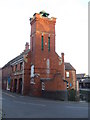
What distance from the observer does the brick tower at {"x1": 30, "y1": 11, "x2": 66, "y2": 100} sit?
3012cm

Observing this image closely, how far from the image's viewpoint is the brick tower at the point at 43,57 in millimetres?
30120

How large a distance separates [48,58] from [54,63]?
193 cm

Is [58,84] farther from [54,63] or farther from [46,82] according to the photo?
[54,63]

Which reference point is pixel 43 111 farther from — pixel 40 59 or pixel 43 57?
pixel 43 57

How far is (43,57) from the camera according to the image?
107ft

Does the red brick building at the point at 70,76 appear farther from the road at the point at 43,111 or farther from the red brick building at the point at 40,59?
the road at the point at 43,111

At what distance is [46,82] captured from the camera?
29453mm

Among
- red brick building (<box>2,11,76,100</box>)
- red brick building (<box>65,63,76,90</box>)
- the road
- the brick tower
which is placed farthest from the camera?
red brick building (<box>65,63,76,90</box>)

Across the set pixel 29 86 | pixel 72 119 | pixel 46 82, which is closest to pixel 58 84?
pixel 46 82

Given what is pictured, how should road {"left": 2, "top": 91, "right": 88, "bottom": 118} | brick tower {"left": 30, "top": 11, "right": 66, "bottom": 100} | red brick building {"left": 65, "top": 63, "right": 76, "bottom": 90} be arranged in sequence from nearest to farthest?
road {"left": 2, "top": 91, "right": 88, "bottom": 118}, brick tower {"left": 30, "top": 11, "right": 66, "bottom": 100}, red brick building {"left": 65, "top": 63, "right": 76, "bottom": 90}

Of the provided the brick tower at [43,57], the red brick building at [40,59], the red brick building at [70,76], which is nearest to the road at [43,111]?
the brick tower at [43,57]

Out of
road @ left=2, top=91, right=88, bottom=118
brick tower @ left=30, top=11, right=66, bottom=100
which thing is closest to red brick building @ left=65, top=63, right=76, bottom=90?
brick tower @ left=30, top=11, right=66, bottom=100

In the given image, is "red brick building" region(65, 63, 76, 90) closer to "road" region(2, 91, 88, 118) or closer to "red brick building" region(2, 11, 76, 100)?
"red brick building" region(2, 11, 76, 100)

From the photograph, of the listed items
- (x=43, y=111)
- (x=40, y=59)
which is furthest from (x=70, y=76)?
(x=43, y=111)
